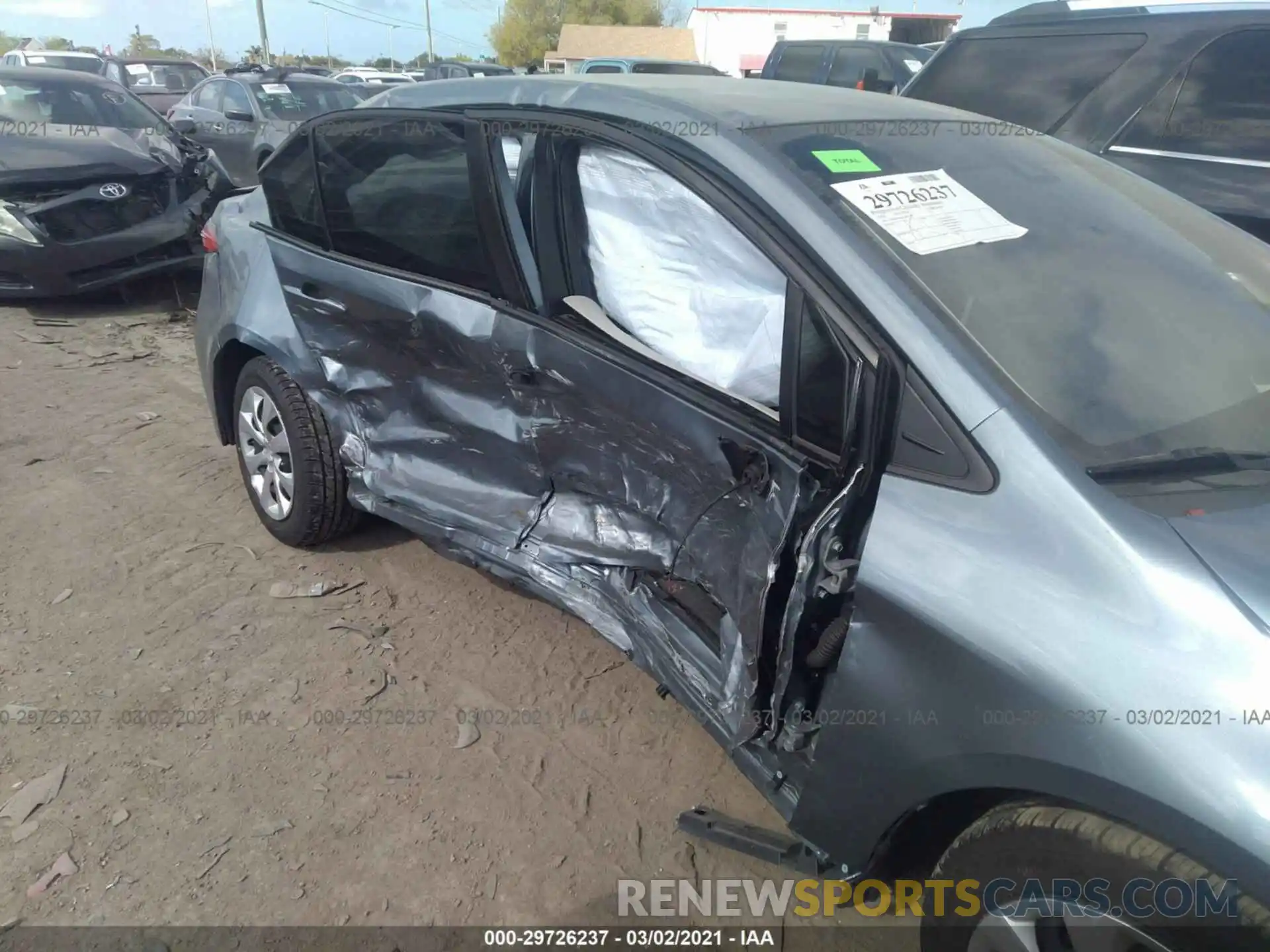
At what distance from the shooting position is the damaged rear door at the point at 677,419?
1913mm

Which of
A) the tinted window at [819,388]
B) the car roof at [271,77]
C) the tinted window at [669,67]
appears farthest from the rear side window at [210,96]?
the tinted window at [819,388]

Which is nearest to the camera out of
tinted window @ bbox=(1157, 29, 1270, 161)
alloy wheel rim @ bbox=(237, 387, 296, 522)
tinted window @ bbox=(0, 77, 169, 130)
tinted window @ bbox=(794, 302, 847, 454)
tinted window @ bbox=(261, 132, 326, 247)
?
tinted window @ bbox=(794, 302, 847, 454)

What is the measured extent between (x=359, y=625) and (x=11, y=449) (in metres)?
2.39

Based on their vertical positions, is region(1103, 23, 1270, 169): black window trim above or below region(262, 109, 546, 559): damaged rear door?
above

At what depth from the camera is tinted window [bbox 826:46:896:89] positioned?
35.9 ft

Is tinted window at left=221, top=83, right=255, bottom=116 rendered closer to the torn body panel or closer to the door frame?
the torn body panel

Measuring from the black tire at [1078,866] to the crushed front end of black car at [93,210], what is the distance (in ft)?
21.9

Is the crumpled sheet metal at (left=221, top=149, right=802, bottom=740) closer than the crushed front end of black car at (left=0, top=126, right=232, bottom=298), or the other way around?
the crumpled sheet metal at (left=221, top=149, right=802, bottom=740)

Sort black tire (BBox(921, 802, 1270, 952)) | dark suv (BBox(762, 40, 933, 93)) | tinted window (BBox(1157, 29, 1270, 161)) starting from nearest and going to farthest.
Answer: black tire (BBox(921, 802, 1270, 952)) < tinted window (BBox(1157, 29, 1270, 161)) < dark suv (BBox(762, 40, 933, 93))

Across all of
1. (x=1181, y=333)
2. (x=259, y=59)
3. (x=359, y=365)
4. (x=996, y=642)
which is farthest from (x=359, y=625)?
(x=259, y=59)

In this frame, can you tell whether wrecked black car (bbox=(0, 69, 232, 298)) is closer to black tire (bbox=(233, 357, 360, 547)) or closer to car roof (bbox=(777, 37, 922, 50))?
black tire (bbox=(233, 357, 360, 547))

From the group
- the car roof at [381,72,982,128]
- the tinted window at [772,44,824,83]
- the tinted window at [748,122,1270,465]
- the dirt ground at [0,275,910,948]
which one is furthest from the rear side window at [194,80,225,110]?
the tinted window at [748,122,1270,465]

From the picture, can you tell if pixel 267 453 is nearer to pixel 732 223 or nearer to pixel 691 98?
pixel 691 98

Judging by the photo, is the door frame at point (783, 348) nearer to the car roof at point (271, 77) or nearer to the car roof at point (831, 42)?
the car roof at point (831, 42)
